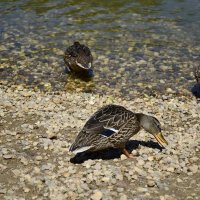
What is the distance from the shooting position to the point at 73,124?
9.52m

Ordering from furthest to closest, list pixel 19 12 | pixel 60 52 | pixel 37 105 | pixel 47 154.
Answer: pixel 19 12, pixel 60 52, pixel 37 105, pixel 47 154

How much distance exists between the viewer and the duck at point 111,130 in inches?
309

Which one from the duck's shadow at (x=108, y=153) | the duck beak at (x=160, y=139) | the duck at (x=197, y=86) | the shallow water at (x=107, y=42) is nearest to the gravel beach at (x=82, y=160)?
the duck's shadow at (x=108, y=153)

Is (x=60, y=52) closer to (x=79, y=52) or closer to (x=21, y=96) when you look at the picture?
(x=79, y=52)

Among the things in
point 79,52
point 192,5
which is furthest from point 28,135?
point 192,5

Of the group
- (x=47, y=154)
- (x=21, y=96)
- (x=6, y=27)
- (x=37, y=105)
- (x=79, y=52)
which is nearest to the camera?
(x=47, y=154)

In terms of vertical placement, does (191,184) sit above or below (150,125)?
below

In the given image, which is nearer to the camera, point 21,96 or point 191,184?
point 191,184

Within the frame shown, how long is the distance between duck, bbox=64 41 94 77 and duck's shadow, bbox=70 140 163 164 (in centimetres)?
403

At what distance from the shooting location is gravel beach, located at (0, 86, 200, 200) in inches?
288

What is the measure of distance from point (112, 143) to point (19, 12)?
10.8 meters

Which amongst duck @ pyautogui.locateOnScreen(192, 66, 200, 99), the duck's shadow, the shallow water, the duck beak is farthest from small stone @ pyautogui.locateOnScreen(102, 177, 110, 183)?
duck @ pyautogui.locateOnScreen(192, 66, 200, 99)

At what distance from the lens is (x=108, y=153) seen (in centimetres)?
855

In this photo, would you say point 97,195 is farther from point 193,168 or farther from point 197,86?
point 197,86
